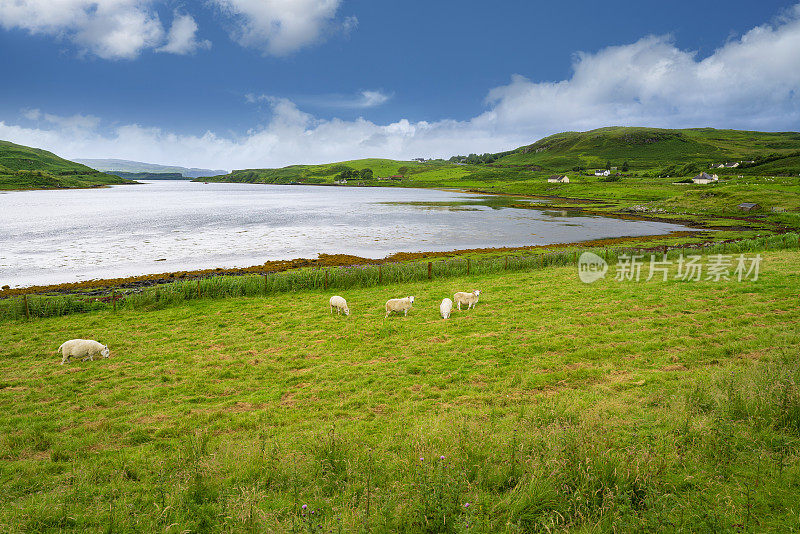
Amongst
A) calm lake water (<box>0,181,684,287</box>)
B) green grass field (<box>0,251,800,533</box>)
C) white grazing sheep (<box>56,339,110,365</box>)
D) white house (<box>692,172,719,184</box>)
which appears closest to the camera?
green grass field (<box>0,251,800,533</box>)

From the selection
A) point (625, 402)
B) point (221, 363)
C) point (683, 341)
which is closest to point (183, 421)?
point (221, 363)

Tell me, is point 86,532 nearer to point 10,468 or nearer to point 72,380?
point 10,468

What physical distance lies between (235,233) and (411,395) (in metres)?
63.4

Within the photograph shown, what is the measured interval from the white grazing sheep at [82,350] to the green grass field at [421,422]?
0.86 metres

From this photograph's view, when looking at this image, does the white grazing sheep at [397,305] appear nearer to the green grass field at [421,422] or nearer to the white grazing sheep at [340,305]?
the green grass field at [421,422]

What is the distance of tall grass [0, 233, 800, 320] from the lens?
22.9m

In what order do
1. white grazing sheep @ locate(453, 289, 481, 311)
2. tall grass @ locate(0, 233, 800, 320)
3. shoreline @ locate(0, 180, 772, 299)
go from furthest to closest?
shoreline @ locate(0, 180, 772, 299), tall grass @ locate(0, 233, 800, 320), white grazing sheep @ locate(453, 289, 481, 311)

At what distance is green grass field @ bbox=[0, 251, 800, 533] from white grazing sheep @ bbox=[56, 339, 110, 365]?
857 mm

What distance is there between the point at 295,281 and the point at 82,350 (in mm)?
14358

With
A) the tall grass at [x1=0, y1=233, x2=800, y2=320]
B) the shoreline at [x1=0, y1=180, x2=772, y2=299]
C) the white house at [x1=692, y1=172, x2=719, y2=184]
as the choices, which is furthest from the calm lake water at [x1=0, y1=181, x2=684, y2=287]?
the white house at [x1=692, y1=172, x2=719, y2=184]

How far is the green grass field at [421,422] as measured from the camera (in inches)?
224

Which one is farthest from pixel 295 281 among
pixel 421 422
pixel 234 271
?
pixel 421 422

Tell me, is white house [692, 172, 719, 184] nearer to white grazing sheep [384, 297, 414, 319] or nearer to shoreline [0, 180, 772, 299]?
shoreline [0, 180, 772, 299]

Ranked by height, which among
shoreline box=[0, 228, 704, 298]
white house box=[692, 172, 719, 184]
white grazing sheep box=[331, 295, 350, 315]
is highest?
white house box=[692, 172, 719, 184]
